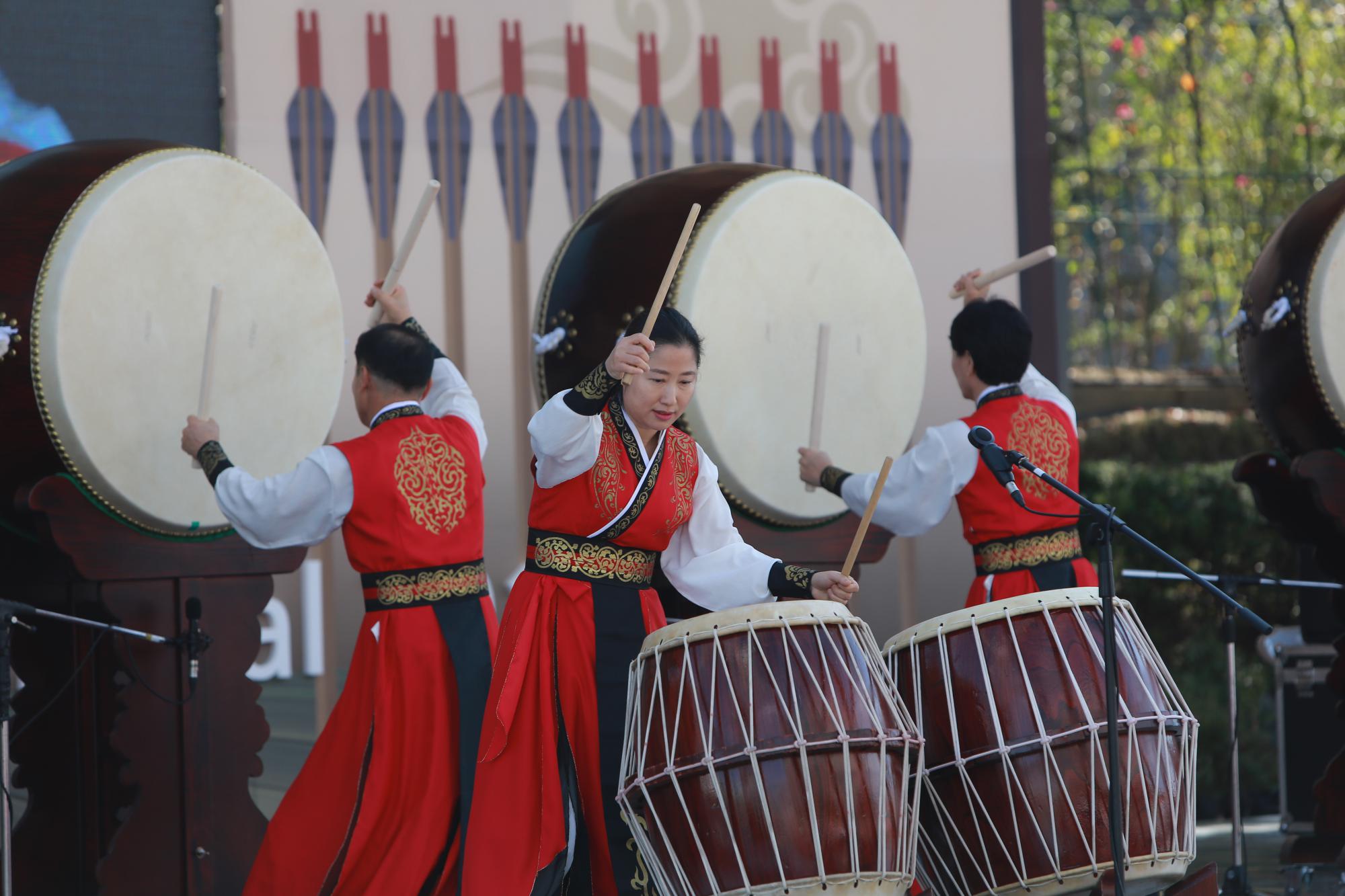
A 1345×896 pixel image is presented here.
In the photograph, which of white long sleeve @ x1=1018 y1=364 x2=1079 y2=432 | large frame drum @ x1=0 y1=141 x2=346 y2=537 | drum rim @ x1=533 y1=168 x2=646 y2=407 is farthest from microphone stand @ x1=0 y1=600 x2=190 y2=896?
white long sleeve @ x1=1018 y1=364 x2=1079 y2=432

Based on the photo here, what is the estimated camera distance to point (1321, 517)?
376 centimetres

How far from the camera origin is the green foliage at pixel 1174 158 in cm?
658

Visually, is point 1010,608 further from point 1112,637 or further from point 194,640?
point 194,640

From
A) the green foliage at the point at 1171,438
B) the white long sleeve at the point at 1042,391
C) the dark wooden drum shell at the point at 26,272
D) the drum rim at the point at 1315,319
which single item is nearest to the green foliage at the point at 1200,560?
the green foliage at the point at 1171,438

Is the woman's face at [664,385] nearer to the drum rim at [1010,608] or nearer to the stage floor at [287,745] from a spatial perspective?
the drum rim at [1010,608]

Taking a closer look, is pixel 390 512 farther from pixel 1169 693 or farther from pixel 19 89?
pixel 19 89

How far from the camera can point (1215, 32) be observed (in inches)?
269

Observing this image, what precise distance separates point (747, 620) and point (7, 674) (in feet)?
4.11

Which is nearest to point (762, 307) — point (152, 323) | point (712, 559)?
point (712, 559)

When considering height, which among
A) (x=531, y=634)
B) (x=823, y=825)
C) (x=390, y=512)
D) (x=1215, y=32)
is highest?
(x=1215, y=32)

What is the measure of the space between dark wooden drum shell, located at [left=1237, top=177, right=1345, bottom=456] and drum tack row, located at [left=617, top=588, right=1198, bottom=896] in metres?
1.36

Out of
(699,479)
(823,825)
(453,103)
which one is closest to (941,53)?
(453,103)

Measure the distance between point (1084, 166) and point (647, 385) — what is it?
4.52m

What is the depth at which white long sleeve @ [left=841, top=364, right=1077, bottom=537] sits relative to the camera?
10.1ft
